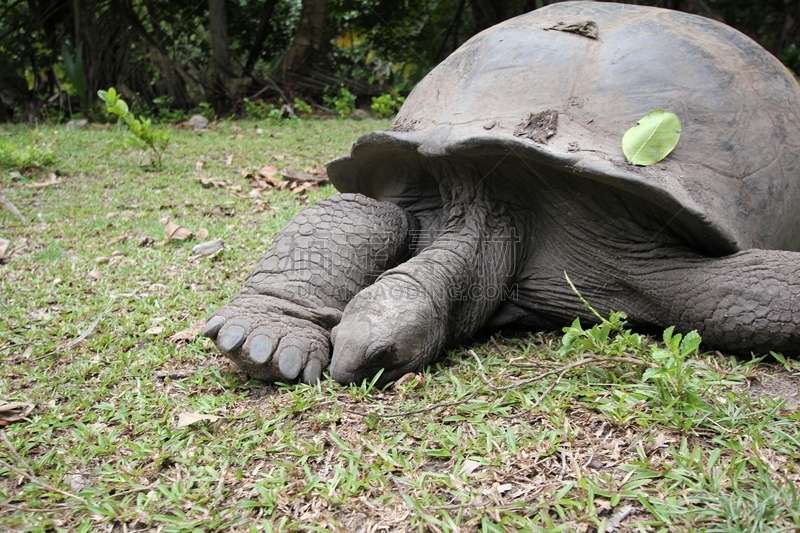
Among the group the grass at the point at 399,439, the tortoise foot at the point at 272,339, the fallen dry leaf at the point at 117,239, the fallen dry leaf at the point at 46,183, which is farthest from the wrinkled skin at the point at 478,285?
the fallen dry leaf at the point at 46,183

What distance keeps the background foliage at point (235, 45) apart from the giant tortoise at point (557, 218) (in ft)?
21.1

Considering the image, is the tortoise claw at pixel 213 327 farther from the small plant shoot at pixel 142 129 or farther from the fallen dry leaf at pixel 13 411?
the small plant shoot at pixel 142 129

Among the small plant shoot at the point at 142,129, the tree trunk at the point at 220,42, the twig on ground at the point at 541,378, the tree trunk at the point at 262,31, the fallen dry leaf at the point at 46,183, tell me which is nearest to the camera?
the twig on ground at the point at 541,378

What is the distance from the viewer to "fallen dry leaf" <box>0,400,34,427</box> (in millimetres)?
1906

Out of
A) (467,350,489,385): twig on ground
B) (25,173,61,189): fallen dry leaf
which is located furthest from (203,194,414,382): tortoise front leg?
(25,173,61,189): fallen dry leaf

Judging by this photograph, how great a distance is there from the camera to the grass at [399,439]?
1393 mm

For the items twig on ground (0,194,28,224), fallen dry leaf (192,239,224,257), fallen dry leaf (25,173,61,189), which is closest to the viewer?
fallen dry leaf (192,239,224,257)

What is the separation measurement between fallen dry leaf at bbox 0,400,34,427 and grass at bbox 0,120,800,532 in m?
0.02

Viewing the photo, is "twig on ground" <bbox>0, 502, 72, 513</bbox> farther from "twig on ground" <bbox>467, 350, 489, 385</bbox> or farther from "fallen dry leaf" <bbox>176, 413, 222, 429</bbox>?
"twig on ground" <bbox>467, 350, 489, 385</bbox>

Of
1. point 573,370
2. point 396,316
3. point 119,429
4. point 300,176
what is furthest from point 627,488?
point 300,176

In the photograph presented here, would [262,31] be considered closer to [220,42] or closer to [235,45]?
[235,45]

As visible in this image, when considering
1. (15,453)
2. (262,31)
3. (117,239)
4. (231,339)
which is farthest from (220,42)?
(15,453)

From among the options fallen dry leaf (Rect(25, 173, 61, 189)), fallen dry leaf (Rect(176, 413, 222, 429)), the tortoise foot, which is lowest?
fallen dry leaf (Rect(25, 173, 61, 189))

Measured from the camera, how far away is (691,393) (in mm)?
1655
